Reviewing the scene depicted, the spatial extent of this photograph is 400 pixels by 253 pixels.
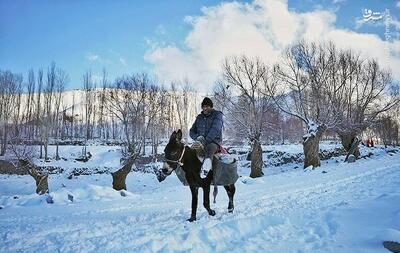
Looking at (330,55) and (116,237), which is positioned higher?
(330,55)

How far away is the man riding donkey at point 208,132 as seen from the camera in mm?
7043

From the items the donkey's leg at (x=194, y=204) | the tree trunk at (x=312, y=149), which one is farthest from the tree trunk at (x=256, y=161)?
the donkey's leg at (x=194, y=204)

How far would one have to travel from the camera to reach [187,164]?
6785 mm

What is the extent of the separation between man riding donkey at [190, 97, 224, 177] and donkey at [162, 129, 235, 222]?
163 millimetres

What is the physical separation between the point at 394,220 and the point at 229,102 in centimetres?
2453

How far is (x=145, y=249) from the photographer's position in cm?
468

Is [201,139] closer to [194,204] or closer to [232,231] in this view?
[194,204]

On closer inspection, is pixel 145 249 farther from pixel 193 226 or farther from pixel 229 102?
pixel 229 102

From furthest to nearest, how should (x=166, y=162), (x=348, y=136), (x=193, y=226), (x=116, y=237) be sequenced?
(x=348, y=136)
(x=166, y=162)
(x=193, y=226)
(x=116, y=237)

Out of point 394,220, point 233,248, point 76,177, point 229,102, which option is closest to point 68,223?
point 233,248

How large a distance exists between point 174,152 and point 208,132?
1026mm

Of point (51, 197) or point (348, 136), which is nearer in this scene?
point (51, 197)

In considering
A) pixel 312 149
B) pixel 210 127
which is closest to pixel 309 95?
pixel 312 149

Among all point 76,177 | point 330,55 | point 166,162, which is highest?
point 330,55
